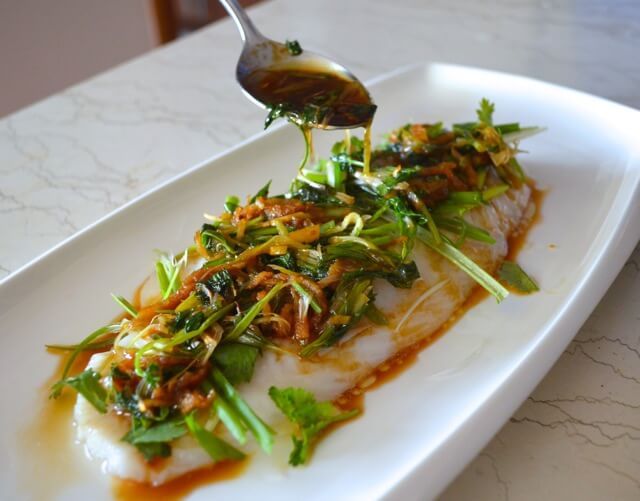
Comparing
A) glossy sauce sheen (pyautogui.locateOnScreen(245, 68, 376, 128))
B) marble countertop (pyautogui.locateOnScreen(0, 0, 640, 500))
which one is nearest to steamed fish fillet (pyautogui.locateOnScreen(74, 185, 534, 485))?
marble countertop (pyautogui.locateOnScreen(0, 0, 640, 500))

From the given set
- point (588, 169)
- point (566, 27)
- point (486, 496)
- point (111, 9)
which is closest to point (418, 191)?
point (588, 169)

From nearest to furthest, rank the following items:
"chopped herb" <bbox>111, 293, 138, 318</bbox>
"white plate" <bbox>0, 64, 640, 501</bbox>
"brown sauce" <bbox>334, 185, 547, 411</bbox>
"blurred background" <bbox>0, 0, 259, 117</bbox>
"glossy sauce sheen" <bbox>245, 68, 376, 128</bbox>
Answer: "white plate" <bbox>0, 64, 640, 501</bbox> < "brown sauce" <bbox>334, 185, 547, 411</bbox> < "chopped herb" <bbox>111, 293, 138, 318</bbox> < "glossy sauce sheen" <bbox>245, 68, 376, 128</bbox> < "blurred background" <bbox>0, 0, 259, 117</bbox>

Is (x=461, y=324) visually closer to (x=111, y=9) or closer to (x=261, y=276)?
(x=261, y=276)

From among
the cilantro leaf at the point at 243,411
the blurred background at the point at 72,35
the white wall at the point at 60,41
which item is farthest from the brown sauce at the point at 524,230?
the white wall at the point at 60,41

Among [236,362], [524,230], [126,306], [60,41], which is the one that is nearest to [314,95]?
[524,230]

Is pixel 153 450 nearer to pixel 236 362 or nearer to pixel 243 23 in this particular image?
pixel 236 362

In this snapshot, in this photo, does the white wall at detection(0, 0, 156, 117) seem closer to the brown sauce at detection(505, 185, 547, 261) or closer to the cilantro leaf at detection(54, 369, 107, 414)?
the brown sauce at detection(505, 185, 547, 261)
